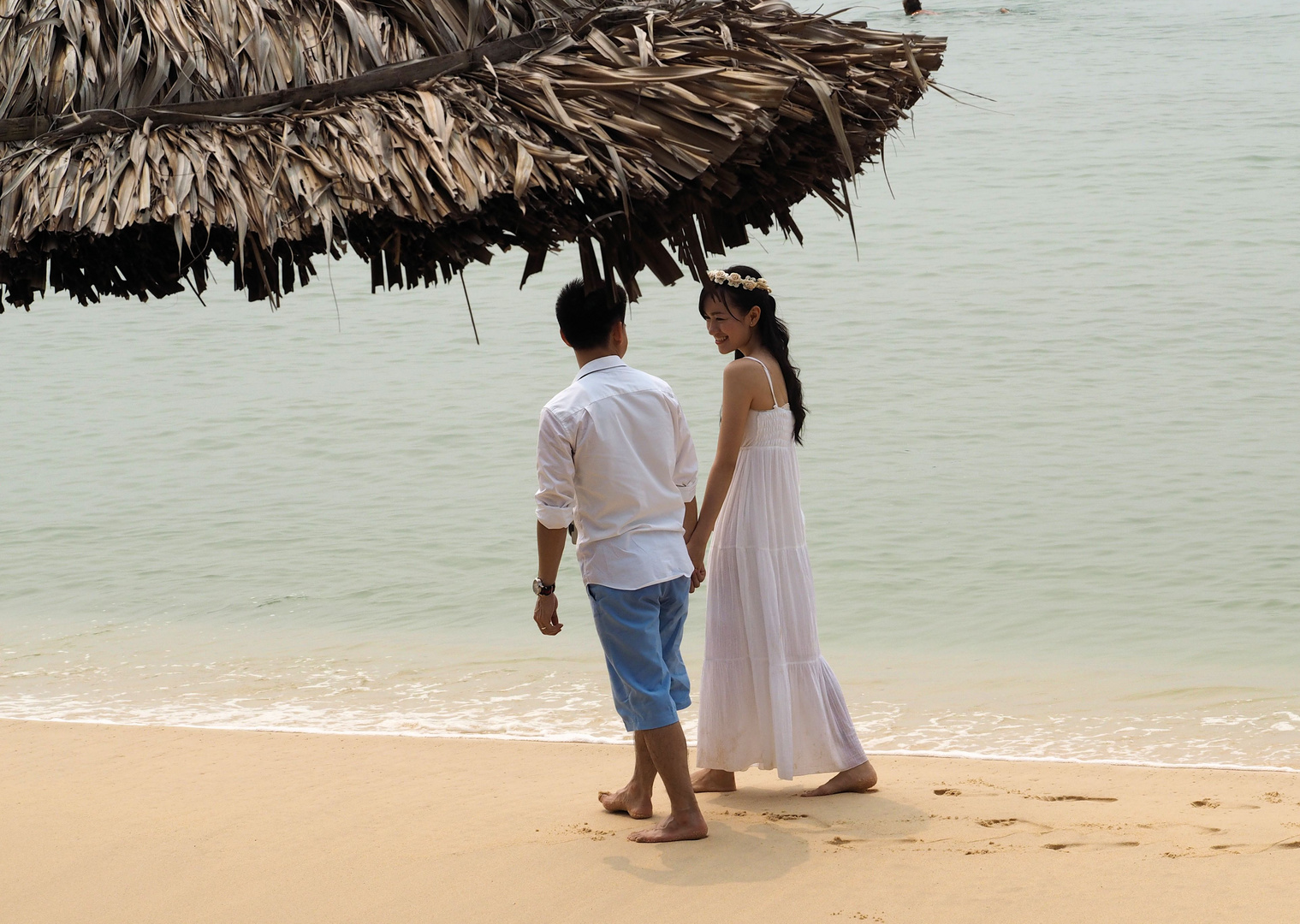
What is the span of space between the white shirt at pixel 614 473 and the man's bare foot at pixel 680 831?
72 cm

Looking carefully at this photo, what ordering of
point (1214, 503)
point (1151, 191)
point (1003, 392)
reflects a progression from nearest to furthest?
point (1214, 503) < point (1003, 392) < point (1151, 191)

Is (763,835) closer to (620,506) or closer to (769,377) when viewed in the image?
(620,506)

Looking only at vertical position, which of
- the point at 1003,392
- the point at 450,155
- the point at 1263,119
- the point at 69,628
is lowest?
the point at 69,628

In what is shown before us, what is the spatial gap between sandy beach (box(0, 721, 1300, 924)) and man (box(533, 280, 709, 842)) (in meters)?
0.40

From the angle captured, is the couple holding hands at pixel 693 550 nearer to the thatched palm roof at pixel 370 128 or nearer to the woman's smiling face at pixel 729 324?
the woman's smiling face at pixel 729 324

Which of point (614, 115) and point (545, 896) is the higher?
point (614, 115)

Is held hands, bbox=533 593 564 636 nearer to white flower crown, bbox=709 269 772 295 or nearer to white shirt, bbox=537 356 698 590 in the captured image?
white shirt, bbox=537 356 698 590

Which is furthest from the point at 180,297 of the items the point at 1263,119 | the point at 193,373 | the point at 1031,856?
the point at 1031,856

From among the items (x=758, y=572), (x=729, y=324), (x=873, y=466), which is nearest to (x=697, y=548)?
(x=758, y=572)

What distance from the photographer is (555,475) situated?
11.3 feet

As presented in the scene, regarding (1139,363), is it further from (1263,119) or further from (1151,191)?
(1263,119)

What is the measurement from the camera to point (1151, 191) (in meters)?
16.9

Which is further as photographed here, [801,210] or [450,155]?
[801,210]

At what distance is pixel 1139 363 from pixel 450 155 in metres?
11.2
